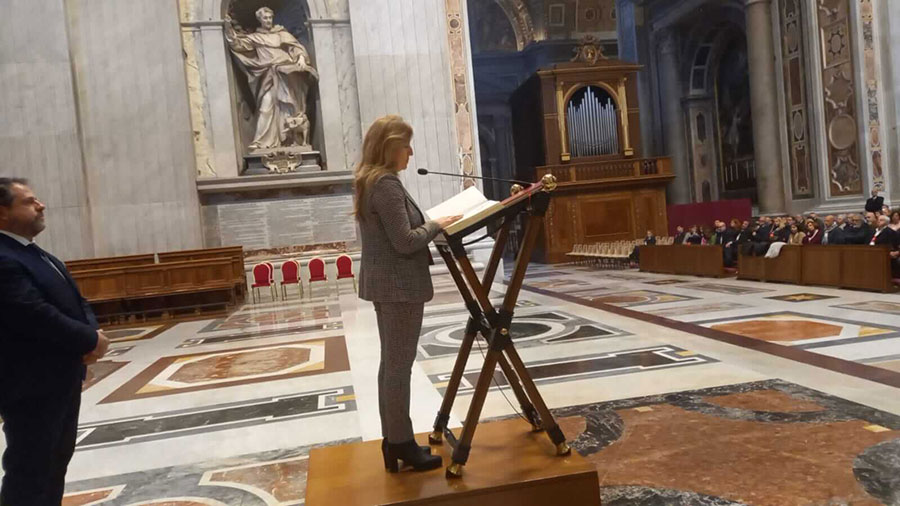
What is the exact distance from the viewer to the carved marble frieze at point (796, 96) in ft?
49.4

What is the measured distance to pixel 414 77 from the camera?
13367 mm

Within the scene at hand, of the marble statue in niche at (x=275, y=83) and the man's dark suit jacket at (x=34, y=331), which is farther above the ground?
the marble statue in niche at (x=275, y=83)

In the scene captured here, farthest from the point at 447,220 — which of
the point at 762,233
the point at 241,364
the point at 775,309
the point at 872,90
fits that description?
the point at 872,90

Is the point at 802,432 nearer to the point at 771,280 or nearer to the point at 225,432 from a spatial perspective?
the point at 225,432

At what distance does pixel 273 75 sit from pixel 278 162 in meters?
1.77

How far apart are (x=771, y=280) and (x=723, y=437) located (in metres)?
7.22

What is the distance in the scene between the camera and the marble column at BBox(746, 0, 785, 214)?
633 inches

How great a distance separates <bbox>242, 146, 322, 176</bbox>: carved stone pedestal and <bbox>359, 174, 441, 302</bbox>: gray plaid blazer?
11.2 metres

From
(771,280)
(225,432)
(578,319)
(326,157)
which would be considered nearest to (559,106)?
(326,157)

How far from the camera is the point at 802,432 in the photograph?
10.0 ft

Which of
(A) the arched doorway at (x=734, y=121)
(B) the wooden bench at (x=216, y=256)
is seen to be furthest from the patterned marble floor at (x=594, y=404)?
(A) the arched doorway at (x=734, y=121)

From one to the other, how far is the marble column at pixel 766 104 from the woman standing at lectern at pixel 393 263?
16.0 meters

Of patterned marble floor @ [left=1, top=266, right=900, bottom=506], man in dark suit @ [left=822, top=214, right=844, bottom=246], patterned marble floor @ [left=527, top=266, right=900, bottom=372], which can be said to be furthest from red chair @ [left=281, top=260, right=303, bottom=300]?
man in dark suit @ [left=822, top=214, right=844, bottom=246]

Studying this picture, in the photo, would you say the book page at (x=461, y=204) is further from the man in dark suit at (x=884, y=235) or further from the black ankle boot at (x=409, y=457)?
the man in dark suit at (x=884, y=235)
